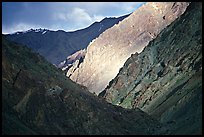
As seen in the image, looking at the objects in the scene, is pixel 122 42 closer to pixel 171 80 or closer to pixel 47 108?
pixel 171 80

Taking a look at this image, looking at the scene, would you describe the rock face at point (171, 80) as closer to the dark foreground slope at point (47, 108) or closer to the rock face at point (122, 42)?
the dark foreground slope at point (47, 108)

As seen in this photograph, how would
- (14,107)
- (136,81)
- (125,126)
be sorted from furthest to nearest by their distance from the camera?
1. (136,81)
2. (125,126)
3. (14,107)

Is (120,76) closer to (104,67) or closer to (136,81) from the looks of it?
(136,81)

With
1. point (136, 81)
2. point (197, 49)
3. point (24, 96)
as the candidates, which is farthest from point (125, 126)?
point (136, 81)

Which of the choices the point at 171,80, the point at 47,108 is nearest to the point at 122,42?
the point at 171,80

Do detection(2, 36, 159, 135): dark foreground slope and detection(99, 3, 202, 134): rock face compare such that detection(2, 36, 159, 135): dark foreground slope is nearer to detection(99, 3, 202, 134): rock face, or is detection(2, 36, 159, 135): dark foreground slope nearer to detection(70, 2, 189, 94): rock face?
detection(99, 3, 202, 134): rock face

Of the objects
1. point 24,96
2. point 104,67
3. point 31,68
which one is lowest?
point 24,96

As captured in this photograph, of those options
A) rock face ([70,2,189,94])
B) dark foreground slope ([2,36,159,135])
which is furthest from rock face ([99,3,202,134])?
rock face ([70,2,189,94])
